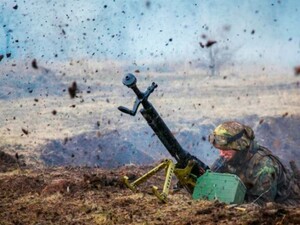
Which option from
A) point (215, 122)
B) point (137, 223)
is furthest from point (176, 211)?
point (215, 122)

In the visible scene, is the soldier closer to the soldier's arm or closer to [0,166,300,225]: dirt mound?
the soldier's arm

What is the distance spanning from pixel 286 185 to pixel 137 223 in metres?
2.63

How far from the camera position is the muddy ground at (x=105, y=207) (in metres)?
5.91

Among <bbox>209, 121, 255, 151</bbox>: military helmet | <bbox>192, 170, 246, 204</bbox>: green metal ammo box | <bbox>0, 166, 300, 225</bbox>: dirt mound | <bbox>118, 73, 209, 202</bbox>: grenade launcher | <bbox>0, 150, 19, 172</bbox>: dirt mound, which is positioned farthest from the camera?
<bbox>0, 150, 19, 172</bbox>: dirt mound

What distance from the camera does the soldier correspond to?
7410 mm

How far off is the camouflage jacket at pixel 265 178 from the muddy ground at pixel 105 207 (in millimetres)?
923

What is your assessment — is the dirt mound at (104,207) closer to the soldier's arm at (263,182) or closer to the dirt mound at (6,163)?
the soldier's arm at (263,182)

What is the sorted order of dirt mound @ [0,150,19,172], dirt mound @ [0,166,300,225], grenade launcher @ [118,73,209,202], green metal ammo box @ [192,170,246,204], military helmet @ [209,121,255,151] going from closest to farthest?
dirt mound @ [0,166,300,225]
green metal ammo box @ [192,170,246,204]
grenade launcher @ [118,73,209,202]
military helmet @ [209,121,255,151]
dirt mound @ [0,150,19,172]

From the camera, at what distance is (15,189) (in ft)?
30.8

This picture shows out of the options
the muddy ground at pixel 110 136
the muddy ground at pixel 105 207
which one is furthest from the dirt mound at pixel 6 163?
the muddy ground at pixel 105 207

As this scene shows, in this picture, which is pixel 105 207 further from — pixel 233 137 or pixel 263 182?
pixel 263 182

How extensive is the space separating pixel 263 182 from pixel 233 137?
796mm

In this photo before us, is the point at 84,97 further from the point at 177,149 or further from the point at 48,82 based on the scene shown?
the point at 177,149

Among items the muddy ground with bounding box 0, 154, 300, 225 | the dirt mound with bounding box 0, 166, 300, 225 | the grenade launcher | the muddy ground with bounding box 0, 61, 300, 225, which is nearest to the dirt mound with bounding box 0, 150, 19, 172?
the muddy ground with bounding box 0, 61, 300, 225
